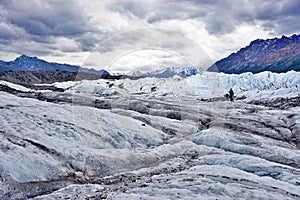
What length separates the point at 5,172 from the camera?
17.0 metres

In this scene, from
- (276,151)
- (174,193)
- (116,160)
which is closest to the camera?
(174,193)

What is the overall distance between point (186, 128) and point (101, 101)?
1980 centimetres

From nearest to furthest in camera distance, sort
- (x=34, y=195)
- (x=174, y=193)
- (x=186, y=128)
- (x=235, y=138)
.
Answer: (x=174, y=193) → (x=34, y=195) → (x=235, y=138) → (x=186, y=128)

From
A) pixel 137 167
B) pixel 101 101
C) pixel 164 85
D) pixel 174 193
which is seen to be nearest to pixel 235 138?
pixel 137 167

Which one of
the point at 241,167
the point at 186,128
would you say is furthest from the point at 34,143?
the point at 186,128

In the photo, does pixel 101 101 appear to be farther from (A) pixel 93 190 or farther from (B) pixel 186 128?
(A) pixel 93 190

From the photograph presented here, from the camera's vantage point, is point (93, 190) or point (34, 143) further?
point (34, 143)

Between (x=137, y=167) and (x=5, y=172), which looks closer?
(x=5, y=172)

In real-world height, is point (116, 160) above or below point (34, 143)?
below

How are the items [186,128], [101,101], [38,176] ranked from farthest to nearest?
[101,101], [186,128], [38,176]

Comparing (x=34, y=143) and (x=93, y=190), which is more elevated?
(x=34, y=143)

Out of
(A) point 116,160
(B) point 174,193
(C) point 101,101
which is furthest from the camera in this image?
(C) point 101,101

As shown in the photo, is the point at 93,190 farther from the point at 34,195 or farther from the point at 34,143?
the point at 34,143

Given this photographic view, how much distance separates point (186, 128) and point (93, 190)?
73.3 ft
